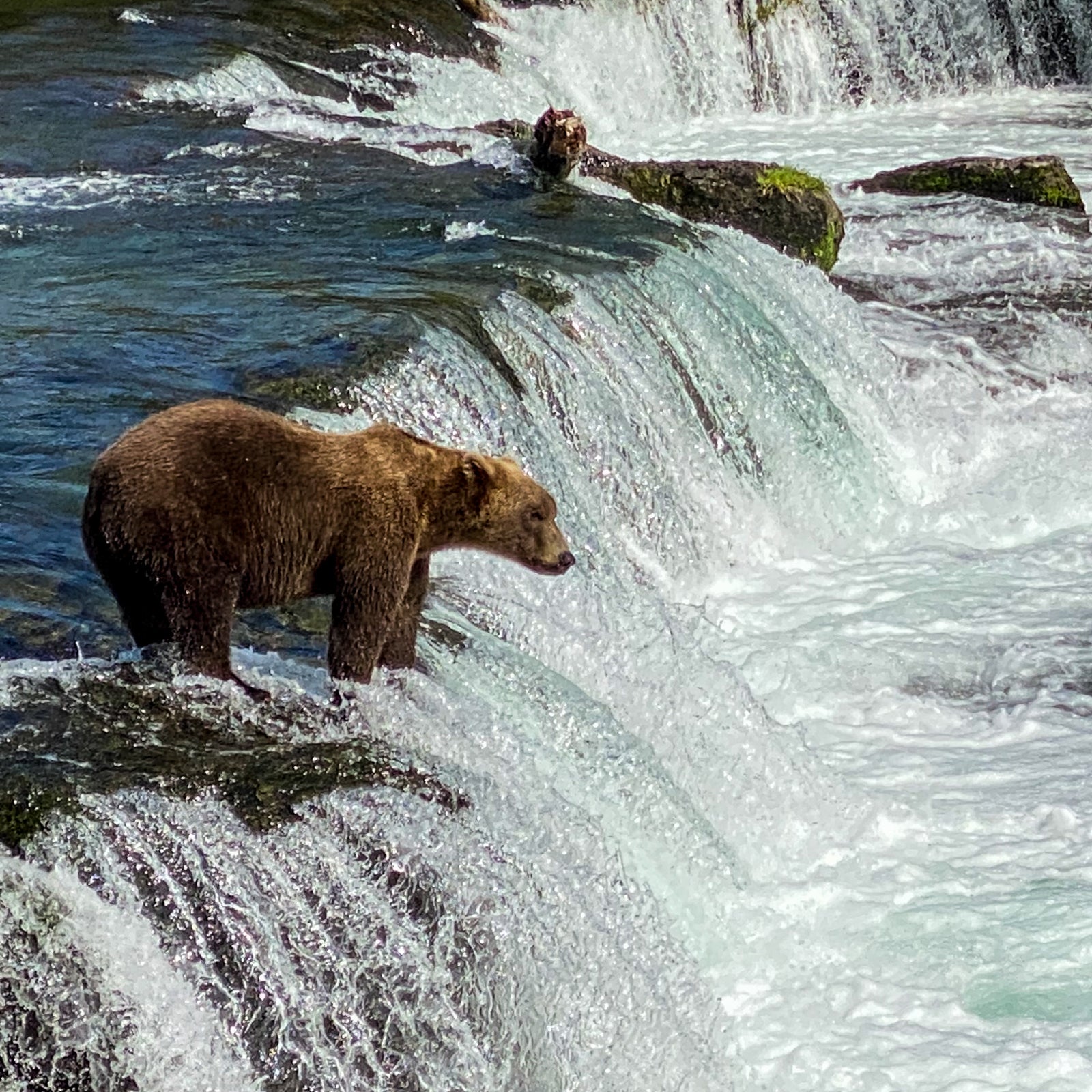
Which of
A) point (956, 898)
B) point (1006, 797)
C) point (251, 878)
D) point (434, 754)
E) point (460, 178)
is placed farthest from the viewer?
point (460, 178)

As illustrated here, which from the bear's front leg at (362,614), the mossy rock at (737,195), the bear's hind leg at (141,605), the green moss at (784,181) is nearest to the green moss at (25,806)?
the bear's hind leg at (141,605)

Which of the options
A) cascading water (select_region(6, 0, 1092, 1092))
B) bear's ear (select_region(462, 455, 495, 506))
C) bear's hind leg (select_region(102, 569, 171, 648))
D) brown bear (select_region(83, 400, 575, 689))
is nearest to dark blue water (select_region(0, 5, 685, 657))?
cascading water (select_region(6, 0, 1092, 1092))

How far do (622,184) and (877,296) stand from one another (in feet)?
6.25

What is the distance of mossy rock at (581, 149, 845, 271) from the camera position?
1314cm

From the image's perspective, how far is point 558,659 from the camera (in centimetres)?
737

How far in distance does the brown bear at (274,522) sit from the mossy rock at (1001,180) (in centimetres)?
1023

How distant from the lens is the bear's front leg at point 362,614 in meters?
5.66

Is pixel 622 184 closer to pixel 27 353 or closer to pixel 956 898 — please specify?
pixel 27 353

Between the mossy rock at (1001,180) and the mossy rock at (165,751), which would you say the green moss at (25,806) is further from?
the mossy rock at (1001,180)

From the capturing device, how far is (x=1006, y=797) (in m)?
7.64

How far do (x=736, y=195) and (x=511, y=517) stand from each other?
7.40 meters

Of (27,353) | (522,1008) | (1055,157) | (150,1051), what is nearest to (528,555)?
(522,1008)

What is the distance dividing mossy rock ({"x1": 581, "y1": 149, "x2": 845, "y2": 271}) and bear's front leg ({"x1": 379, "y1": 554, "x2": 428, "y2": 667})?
7383 mm

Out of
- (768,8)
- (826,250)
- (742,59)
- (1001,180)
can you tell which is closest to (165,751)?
(826,250)
